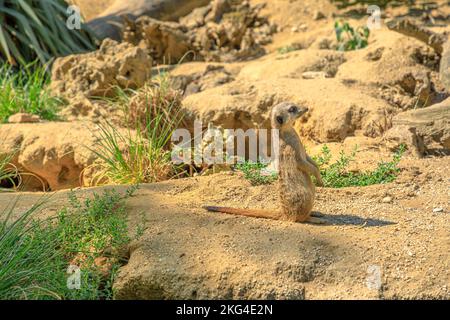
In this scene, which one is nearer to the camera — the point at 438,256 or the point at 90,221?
the point at 438,256

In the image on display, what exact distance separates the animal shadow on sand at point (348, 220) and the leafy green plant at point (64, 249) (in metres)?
0.94

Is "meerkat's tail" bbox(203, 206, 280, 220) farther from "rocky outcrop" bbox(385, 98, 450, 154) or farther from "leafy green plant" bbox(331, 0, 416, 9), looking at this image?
"leafy green plant" bbox(331, 0, 416, 9)

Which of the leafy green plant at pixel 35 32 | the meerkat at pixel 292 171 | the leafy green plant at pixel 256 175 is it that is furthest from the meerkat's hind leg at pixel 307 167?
the leafy green plant at pixel 35 32

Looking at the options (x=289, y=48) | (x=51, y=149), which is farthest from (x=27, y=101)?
(x=289, y=48)

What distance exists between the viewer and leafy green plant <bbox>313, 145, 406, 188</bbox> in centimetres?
432

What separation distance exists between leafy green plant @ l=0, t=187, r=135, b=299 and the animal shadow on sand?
0.94m

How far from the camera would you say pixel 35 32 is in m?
8.06

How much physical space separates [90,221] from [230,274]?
2.96 feet

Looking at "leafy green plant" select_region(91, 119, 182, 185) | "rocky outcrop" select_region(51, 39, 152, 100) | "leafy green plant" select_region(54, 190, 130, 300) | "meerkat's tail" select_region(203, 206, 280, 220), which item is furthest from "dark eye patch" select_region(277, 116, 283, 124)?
"rocky outcrop" select_region(51, 39, 152, 100)

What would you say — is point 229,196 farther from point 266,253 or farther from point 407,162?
point 407,162

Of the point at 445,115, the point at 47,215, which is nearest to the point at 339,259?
the point at 47,215

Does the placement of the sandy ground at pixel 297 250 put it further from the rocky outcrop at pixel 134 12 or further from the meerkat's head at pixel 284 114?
the rocky outcrop at pixel 134 12

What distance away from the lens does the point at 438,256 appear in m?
3.26

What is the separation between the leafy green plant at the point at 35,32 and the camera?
307 inches
